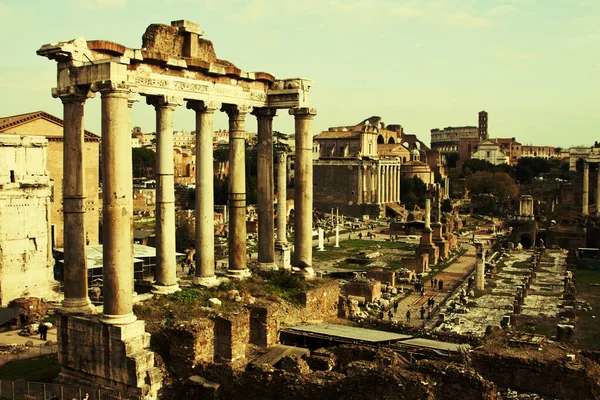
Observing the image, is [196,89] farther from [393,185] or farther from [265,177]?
[393,185]

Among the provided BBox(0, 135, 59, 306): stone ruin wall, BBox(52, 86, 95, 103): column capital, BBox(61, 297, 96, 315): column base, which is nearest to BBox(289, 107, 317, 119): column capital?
BBox(52, 86, 95, 103): column capital

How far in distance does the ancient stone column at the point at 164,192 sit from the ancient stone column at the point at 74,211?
242 centimetres

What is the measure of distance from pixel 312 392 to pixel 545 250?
46.4 metres

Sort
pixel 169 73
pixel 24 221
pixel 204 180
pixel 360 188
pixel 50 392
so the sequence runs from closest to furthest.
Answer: pixel 50 392 < pixel 169 73 < pixel 204 180 < pixel 24 221 < pixel 360 188

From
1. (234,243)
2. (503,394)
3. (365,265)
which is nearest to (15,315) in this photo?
(234,243)

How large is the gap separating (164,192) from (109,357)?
4.79m

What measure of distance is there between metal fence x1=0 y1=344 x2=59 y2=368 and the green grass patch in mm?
613

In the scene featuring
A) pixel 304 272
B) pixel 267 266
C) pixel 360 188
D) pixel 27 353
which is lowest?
pixel 27 353

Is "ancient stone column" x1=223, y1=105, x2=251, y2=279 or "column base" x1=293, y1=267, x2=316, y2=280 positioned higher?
"ancient stone column" x1=223, y1=105, x2=251, y2=279

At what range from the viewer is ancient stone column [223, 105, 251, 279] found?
65.1 feet

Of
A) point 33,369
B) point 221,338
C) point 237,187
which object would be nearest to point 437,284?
point 237,187

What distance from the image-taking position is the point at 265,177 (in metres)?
21.0

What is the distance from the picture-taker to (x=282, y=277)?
20.2m

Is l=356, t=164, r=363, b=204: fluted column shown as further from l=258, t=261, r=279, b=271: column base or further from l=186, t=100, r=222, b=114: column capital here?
l=186, t=100, r=222, b=114: column capital
